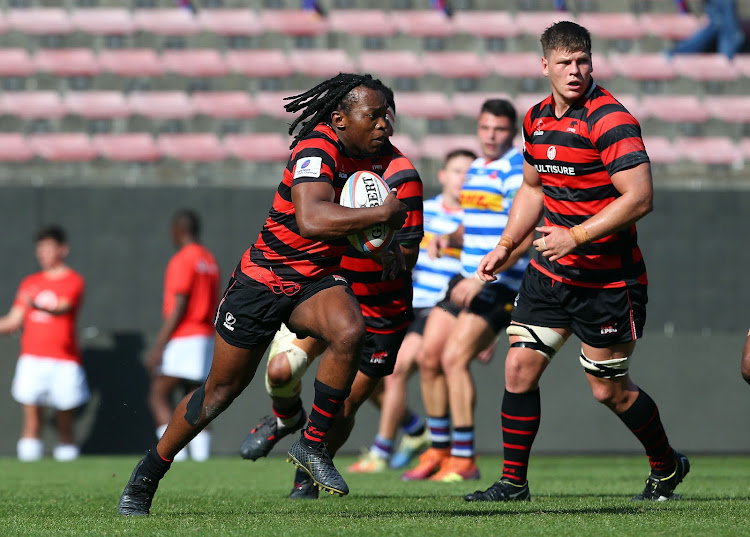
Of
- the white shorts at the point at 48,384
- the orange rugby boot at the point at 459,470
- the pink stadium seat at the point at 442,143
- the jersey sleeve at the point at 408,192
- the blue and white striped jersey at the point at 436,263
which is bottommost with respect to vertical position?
the white shorts at the point at 48,384

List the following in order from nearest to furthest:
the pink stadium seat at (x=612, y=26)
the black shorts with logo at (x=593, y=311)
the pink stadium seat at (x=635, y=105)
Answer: the black shorts with logo at (x=593, y=311)
the pink stadium seat at (x=635, y=105)
the pink stadium seat at (x=612, y=26)

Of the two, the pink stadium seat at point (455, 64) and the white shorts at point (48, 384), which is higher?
the pink stadium seat at point (455, 64)

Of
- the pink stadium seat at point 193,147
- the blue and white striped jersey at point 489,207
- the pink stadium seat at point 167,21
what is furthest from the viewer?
the pink stadium seat at point 167,21

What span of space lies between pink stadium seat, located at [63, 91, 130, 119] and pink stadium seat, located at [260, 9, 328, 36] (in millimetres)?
2113

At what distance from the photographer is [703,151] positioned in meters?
14.5

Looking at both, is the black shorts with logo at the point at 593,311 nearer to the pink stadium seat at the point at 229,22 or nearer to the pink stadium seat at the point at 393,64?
the pink stadium seat at the point at 393,64

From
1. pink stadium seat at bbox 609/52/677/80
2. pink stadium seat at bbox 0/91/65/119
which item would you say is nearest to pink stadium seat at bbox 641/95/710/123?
pink stadium seat at bbox 609/52/677/80

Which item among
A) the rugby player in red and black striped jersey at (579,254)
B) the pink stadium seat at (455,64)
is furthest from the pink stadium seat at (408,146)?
the rugby player in red and black striped jersey at (579,254)

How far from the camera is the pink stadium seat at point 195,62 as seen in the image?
48.4ft

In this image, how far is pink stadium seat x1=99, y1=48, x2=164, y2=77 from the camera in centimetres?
1473

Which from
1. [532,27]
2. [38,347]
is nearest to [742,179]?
[532,27]

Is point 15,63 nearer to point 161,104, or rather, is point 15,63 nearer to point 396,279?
point 161,104

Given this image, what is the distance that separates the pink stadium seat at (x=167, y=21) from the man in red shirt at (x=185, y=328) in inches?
190

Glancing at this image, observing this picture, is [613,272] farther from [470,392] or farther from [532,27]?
[532,27]
